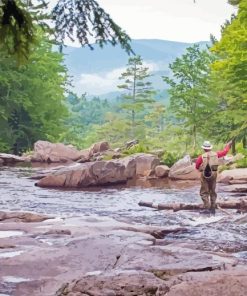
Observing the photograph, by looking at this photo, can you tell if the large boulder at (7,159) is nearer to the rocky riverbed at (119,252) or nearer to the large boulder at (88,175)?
the large boulder at (88,175)

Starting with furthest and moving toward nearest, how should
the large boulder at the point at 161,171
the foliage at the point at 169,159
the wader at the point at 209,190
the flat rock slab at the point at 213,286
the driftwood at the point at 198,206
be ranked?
1. the foliage at the point at 169,159
2. the large boulder at the point at 161,171
3. the driftwood at the point at 198,206
4. the wader at the point at 209,190
5. the flat rock slab at the point at 213,286

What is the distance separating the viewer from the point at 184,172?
26328 mm

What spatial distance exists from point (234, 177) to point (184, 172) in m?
2.94

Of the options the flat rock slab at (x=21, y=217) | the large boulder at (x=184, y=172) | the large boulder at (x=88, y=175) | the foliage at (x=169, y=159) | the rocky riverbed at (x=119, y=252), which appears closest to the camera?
the rocky riverbed at (x=119, y=252)

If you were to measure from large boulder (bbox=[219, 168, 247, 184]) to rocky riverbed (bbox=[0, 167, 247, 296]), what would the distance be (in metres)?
7.14

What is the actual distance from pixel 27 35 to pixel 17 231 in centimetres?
595

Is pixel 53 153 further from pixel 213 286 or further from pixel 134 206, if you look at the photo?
pixel 213 286

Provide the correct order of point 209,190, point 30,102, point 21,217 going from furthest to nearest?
1. point 30,102
2. point 209,190
3. point 21,217

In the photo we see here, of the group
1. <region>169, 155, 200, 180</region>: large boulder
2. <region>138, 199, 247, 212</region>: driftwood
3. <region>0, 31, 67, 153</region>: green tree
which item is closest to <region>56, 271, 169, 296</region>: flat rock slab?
<region>138, 199, 247, 212</region>: driftwood

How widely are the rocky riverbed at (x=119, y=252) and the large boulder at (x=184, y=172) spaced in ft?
27.5

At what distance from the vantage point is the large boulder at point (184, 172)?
2612cm

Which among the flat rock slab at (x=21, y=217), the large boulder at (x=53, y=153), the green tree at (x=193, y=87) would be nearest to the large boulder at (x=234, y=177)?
the flat rock slab at (x=21, y=217)

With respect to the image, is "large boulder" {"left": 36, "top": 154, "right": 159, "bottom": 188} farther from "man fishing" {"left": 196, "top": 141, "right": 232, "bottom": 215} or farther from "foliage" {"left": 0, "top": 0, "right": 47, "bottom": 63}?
"foliage" {"left": 0, "top": 0, "right": 47, "bottom": 63}

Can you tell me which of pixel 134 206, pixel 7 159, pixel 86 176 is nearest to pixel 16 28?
pixel 134 206
